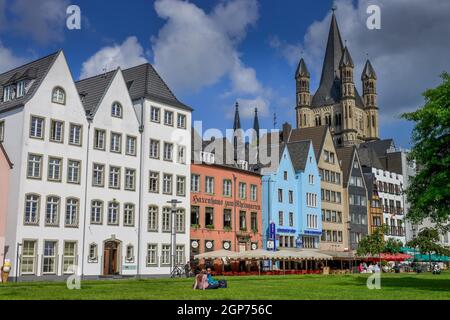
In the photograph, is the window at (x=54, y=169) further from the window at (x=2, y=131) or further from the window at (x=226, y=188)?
the window at (x=226, y=188)

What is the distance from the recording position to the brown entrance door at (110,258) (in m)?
53.6

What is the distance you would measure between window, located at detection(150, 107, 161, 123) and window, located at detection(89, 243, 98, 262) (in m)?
13.1

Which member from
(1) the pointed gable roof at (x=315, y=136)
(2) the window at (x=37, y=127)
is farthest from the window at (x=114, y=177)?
(1) the pointed gable roof at (x=315, y=136)

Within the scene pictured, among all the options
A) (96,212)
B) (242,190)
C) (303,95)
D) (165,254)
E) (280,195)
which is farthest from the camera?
(303,95)

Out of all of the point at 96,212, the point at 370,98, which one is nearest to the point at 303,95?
the point at 370,98

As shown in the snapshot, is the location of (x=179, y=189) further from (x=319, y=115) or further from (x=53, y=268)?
(x=319, y=115)

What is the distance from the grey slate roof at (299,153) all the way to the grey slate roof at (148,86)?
22475 mm

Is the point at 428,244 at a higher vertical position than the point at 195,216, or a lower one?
lower

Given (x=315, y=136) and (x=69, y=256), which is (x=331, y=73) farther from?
(x=69, y=256)

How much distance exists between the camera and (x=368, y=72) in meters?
186

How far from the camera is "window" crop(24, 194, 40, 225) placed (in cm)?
4769

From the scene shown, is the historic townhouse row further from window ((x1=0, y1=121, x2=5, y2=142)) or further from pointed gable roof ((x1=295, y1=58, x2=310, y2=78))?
pointed gable roof ((x1=295, y1=58, x2=310, y2=78))

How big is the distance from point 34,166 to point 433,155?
29.8 m

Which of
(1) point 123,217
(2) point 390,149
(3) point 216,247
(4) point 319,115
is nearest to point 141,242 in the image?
(1) point 123,217
